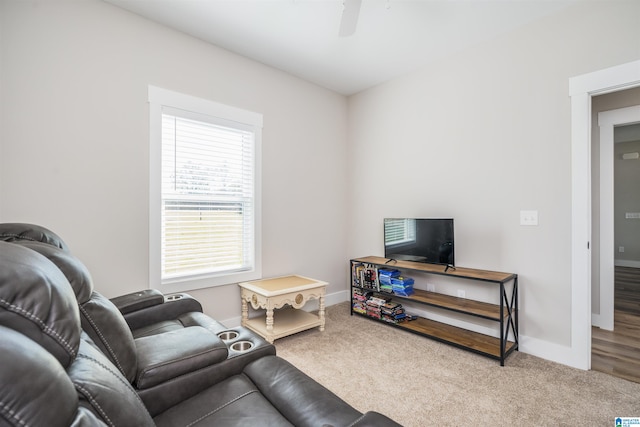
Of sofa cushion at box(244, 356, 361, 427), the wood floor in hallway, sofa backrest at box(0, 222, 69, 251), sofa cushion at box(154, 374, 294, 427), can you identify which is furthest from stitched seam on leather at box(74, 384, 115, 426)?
the wood floor in hallway

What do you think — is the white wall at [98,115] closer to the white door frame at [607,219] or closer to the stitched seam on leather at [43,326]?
the stitched seam on leather at [43,326]

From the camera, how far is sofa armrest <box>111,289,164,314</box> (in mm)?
1975

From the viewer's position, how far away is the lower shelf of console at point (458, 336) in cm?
257

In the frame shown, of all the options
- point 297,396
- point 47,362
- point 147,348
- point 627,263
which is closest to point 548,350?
point 297,396

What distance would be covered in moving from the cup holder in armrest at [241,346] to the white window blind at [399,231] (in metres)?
2.14

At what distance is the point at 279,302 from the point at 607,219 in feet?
11.6

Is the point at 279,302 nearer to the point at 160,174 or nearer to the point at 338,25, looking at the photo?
the point at 160,174

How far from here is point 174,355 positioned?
1311 mm

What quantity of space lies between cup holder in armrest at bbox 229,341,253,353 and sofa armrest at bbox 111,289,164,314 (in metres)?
0.91

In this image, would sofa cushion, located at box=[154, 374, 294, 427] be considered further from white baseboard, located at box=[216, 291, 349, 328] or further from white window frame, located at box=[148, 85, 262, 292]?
white baseboard, located at box=[216, 291, 349, 328]

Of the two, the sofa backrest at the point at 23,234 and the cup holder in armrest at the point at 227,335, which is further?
the cup holder in armrest at the point at 227,335

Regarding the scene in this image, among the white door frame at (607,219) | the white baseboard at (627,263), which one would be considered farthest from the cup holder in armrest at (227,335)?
the white baseboard at (627,263)

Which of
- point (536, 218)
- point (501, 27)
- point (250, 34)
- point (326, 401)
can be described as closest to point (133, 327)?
point (326, 401)

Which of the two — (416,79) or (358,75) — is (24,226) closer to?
(358,75)
